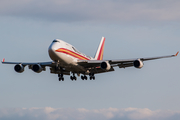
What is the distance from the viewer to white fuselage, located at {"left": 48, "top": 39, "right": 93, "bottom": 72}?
67938 millimetres

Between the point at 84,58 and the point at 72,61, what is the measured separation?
5.26m

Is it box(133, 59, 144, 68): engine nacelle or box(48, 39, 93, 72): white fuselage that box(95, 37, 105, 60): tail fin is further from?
box(133, 59, 144, 68): engine nacelle

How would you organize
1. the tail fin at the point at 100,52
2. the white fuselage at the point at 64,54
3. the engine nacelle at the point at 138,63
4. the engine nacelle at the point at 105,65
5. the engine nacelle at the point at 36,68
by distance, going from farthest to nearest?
the tail fin at the point at 100,52
the engine nacelle at the point at 36,68
the engine nacelle at the point at 105,65
the engine nacelle at the point at 138,63
the white fuselage at the point at 64,54

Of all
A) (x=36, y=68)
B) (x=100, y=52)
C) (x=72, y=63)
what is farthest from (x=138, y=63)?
(x=100, y=52)

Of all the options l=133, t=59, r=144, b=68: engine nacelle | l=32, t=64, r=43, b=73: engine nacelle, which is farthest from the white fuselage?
l=133, t=59, r=144, b=68: engine nacelle

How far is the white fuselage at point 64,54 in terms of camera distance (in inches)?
2675

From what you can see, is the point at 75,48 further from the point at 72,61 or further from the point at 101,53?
the point at 101,53

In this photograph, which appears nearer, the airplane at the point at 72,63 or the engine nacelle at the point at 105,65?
the airplane at the point at 72,63

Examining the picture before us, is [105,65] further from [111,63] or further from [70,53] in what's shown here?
[70,53]

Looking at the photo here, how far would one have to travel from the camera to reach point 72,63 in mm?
71188

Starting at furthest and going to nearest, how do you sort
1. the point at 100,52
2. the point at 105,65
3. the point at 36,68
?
the point at 100,52 < the point at 36,68 < the point at 105,65

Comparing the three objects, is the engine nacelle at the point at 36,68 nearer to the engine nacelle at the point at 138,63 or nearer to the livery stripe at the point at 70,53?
the livery stripe at the point at 70,53

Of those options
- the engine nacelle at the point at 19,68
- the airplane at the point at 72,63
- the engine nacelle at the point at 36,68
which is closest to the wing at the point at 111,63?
the airplane at the point at 72,63

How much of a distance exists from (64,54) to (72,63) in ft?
9.78
